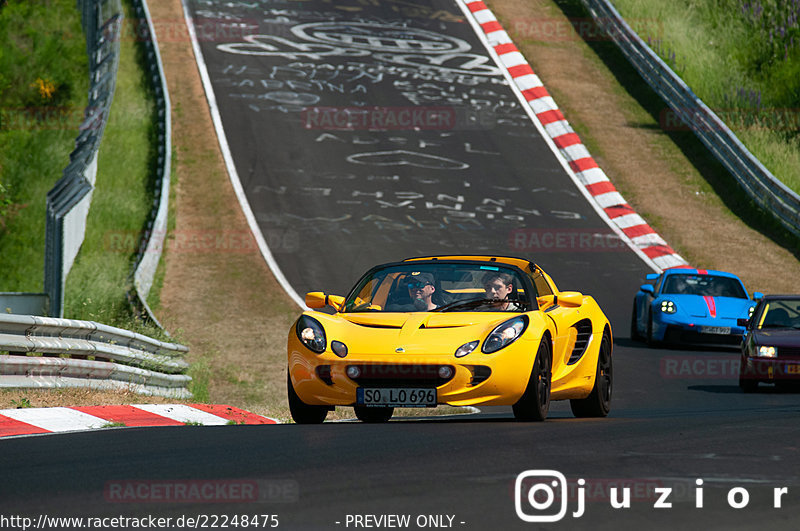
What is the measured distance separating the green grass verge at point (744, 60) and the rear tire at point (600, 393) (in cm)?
2001

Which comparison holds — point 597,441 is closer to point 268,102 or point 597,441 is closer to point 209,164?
point 209,164

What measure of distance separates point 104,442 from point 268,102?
25497 mm

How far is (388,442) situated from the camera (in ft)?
25.0

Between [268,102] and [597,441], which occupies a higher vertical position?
[597,441]

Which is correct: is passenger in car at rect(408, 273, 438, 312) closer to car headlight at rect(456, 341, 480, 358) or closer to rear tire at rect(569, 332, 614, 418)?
car headlight at rect(456, 341, 480, 358)

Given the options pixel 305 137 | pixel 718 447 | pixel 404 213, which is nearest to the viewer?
pixel 718 447

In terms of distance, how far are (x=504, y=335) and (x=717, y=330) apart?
972 centimetres

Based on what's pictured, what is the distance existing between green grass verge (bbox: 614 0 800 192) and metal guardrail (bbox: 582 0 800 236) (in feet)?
4.09

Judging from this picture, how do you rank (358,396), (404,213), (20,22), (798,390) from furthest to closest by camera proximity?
(20,22) < (404,213) < (798,390) < (358,396)

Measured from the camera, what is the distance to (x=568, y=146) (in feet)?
101

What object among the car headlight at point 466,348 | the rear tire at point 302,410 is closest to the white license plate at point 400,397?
the car headlight at point 466,348

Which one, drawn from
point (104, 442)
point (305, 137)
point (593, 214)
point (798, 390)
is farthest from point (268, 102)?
point (104, 442)

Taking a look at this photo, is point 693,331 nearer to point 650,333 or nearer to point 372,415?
point 650,333

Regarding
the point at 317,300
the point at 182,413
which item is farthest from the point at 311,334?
the point at 182,413
